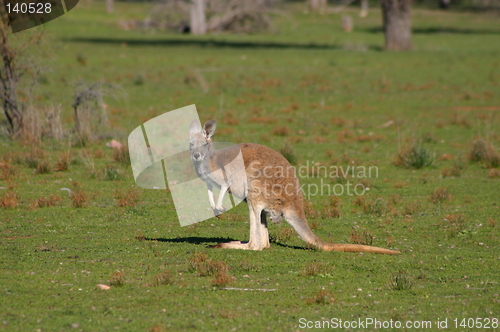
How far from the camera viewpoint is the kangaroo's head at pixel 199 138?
307 inches

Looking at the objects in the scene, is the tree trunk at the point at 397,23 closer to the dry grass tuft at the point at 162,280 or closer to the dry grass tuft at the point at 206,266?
the dry grass tuft at the point at 206,266

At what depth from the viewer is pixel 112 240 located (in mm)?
9312

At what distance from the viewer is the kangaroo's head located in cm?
779

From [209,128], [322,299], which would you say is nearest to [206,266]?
[322,299]

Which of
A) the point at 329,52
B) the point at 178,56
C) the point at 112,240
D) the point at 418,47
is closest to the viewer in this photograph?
the point at 112,240

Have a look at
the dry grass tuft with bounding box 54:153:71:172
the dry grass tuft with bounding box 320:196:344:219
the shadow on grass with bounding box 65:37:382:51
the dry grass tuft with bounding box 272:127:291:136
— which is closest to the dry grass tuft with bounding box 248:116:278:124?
the dry grass tuft with bounding box 272:127:291:136

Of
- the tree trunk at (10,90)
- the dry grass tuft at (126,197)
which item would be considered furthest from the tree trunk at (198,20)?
the dry grass tuft at (126,197)

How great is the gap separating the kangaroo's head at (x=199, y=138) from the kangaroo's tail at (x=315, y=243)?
4.32 feet

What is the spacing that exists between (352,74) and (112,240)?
79.3 feet

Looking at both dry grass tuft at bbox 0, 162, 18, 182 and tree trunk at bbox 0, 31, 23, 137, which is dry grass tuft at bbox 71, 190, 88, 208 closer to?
dry grass tuft at bbox 0, 162, 18, 182

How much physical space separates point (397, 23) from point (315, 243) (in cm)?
3298

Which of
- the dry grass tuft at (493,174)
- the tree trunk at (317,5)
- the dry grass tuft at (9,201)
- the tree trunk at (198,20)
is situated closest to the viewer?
the dry grass tuft at (9,201)

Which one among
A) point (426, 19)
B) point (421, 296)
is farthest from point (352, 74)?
point (426, 19)

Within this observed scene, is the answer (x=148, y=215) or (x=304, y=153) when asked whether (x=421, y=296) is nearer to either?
(x=148, y=215)
